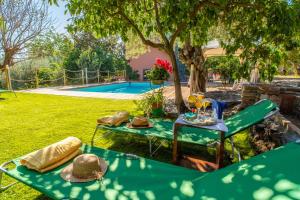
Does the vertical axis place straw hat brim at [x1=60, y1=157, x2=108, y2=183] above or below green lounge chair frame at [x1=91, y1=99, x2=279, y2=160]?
below

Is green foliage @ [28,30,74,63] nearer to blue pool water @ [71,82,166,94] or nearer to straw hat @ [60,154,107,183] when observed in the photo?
blue pool water @ [71,82,166,94]

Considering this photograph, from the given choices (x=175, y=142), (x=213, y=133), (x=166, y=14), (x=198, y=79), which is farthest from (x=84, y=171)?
(x=198, y=79)

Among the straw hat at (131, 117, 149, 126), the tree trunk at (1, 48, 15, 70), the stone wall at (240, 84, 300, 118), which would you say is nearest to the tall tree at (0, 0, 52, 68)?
the tree trunk at (1, 48, 15, 70)

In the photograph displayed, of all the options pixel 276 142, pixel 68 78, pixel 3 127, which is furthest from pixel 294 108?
pixel 68 78

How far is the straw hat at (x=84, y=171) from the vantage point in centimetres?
222

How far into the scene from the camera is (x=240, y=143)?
4.15 m

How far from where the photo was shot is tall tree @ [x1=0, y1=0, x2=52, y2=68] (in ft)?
43.8

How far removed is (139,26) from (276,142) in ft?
13.2

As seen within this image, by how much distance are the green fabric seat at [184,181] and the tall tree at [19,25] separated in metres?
13.9

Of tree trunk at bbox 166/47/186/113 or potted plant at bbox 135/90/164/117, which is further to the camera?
potted plant at bbox 135/90/164/117

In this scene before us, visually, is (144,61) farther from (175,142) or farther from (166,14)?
(175,142)

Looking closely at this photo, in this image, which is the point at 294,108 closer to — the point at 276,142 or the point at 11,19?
the point at 276,142

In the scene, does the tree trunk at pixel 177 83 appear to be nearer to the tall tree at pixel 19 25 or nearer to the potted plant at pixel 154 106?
the potted plant at pixel 154 106

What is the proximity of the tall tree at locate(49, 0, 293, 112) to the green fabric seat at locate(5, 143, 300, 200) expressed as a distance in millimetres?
2541
